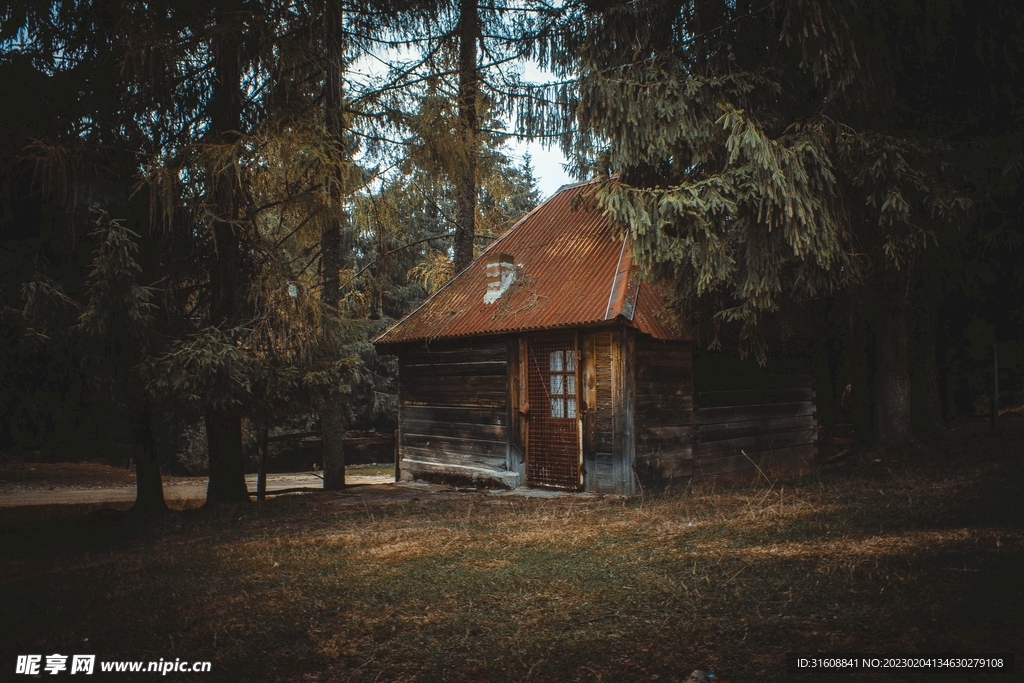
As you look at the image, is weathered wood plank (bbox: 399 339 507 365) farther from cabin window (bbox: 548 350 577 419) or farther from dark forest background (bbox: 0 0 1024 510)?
dark forest background (bbox: 0 0 1024 510)

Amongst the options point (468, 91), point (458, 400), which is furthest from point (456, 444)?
point (468, 91)

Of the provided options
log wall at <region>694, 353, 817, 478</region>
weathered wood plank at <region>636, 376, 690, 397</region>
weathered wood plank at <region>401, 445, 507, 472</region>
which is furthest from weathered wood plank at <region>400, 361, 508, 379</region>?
log wall at <region>694, 353, 817, 478</region>

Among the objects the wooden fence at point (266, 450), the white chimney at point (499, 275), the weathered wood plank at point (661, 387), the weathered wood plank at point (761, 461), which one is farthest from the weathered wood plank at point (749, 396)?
the wooden fence at point (266, 450)

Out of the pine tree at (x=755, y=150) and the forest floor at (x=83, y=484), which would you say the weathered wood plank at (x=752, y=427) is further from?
the forest floor at (x=83, y=484)

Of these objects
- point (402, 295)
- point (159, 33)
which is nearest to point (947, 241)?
point (159, 33)

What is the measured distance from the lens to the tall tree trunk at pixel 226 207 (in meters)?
9.53

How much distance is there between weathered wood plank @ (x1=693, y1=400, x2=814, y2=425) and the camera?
12.6 metres

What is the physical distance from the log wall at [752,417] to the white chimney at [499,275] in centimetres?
384

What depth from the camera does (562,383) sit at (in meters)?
12.2

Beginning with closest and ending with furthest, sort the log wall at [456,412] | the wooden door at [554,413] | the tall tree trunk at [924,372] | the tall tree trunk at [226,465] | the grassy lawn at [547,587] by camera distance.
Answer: the grassy lawn at [547,587], the tall tree trunk at [226,465], the wooden door at [554,413], the log wall at [456,412], the tall tree trunk at [924,372]

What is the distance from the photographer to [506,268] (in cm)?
1380

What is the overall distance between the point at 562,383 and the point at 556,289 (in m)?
1.70

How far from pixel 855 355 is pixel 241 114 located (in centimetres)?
1493

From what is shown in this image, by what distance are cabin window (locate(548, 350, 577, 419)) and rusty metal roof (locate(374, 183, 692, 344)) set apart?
740 mm
